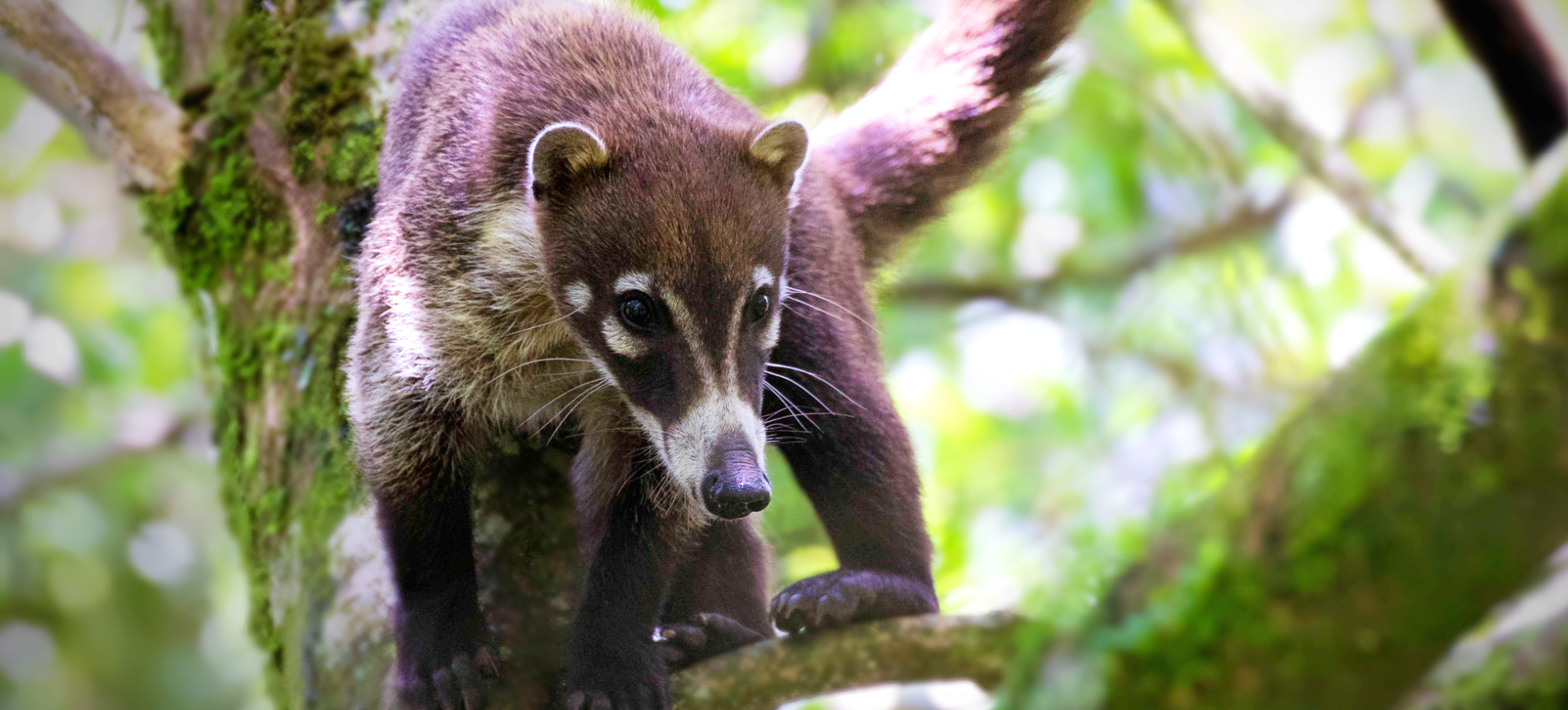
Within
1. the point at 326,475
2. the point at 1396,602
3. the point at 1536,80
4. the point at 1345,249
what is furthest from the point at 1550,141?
the point at 1345,249

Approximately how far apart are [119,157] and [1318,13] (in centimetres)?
813

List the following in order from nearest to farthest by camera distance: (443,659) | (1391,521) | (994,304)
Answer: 1. (1391,521)
2. (443,659)
3. (994,304)

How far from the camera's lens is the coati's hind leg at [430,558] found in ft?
11.3

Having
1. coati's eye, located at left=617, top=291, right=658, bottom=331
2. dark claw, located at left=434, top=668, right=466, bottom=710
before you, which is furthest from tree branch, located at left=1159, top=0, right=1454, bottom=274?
dark claw, located at left=434, top=668, right=466, bottom=710

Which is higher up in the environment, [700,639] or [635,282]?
[635,282]

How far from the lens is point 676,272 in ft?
10.6

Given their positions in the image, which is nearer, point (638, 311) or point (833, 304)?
point (638, 311)

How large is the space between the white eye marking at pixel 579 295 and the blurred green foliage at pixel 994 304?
300 cm

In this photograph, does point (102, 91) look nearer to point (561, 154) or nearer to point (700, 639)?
point (561, 154)

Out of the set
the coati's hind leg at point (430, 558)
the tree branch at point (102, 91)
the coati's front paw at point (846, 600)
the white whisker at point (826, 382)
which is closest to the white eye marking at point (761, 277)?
the white whisker at point (826, 382)

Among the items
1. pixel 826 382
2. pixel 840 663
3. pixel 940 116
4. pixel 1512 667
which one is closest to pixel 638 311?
pixel 826 382

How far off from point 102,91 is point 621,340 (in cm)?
229

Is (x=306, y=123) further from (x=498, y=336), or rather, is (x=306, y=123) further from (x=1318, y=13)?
(x=1318, y=13)

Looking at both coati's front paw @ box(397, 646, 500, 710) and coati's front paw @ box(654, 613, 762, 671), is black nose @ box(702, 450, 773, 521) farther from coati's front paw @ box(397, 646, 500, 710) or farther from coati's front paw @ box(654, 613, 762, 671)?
coati's front paw @ box(397, 646, 500, 710)
